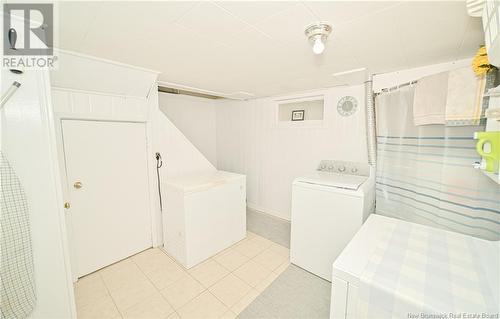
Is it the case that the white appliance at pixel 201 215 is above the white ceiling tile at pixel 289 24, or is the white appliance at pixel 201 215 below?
below

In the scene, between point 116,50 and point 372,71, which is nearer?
point 116,50

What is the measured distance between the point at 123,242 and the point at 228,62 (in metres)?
2.43

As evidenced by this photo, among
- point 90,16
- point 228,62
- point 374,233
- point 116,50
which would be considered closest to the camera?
point 90,16

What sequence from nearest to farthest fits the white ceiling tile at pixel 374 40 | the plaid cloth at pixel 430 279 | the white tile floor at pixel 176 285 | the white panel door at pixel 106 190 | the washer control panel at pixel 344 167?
the plaid cloth at pixel 430 279 < the white ceiling tile at pixel 374 40 < the white tile floor at pixel 176 285 < the white panel door at pixel 106 190 < the washer control panel at pixel 344 167

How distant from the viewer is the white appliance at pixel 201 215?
220 cm

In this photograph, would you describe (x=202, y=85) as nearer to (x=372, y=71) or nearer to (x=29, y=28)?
(x=29, y=28)

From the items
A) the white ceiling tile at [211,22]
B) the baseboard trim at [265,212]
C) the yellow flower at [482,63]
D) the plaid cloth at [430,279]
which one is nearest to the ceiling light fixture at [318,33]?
the white ceiling tile at [211,22]

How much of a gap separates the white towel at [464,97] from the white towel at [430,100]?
0.06 m

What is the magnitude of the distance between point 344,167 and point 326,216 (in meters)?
0.87

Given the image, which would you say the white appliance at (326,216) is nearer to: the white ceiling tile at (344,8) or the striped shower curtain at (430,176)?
the striped shower curtain at (430,176)

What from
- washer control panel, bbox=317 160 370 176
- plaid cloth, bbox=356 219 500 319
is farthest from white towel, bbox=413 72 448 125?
plaid cloth, bbox=356 219 500 319

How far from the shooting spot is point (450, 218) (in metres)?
1.65

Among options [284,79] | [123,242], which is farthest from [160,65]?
[123,242]

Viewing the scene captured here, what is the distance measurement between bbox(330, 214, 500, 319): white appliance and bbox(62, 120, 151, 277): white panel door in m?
2.38
